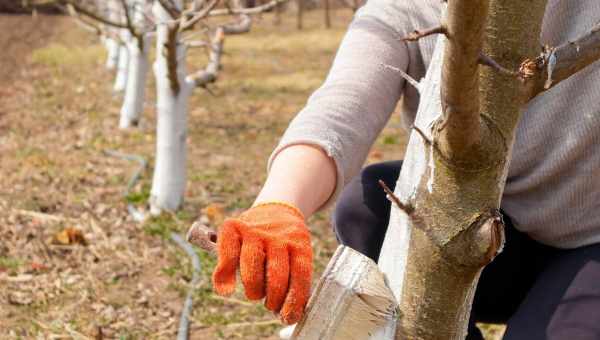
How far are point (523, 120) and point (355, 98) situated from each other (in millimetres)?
381

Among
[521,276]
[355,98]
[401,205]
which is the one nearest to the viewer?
[401,205]

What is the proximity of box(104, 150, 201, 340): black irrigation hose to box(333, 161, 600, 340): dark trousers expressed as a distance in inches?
48.4

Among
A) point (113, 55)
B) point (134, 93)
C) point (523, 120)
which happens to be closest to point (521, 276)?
point (523, 120)

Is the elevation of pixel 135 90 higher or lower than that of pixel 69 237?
lower

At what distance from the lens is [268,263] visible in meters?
1.27

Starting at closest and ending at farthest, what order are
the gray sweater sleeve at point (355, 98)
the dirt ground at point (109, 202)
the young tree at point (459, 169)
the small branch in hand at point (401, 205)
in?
the young tree at point (459, 169) → the small branch in hand at point (401, 205) → the gray sweater sleeve at point (355, 98) → the dirt ground at point (109, 202)

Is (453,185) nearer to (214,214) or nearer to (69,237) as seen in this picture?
(69,237)

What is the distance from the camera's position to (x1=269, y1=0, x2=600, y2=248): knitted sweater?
1.59 m

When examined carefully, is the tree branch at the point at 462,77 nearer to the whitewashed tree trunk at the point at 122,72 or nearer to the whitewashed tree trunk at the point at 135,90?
the whitewashed tree trunk at the point at 135,90

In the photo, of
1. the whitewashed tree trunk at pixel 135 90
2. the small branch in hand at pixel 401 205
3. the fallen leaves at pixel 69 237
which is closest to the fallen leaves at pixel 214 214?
the fallen leaves at pixel 69 237

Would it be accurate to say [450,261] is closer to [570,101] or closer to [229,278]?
[229,278]

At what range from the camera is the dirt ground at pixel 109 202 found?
3.14m

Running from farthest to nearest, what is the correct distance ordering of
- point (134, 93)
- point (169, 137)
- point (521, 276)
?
point (134, 93), point (169, 137), point (521, 276)

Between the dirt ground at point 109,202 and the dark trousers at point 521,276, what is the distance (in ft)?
4.01
